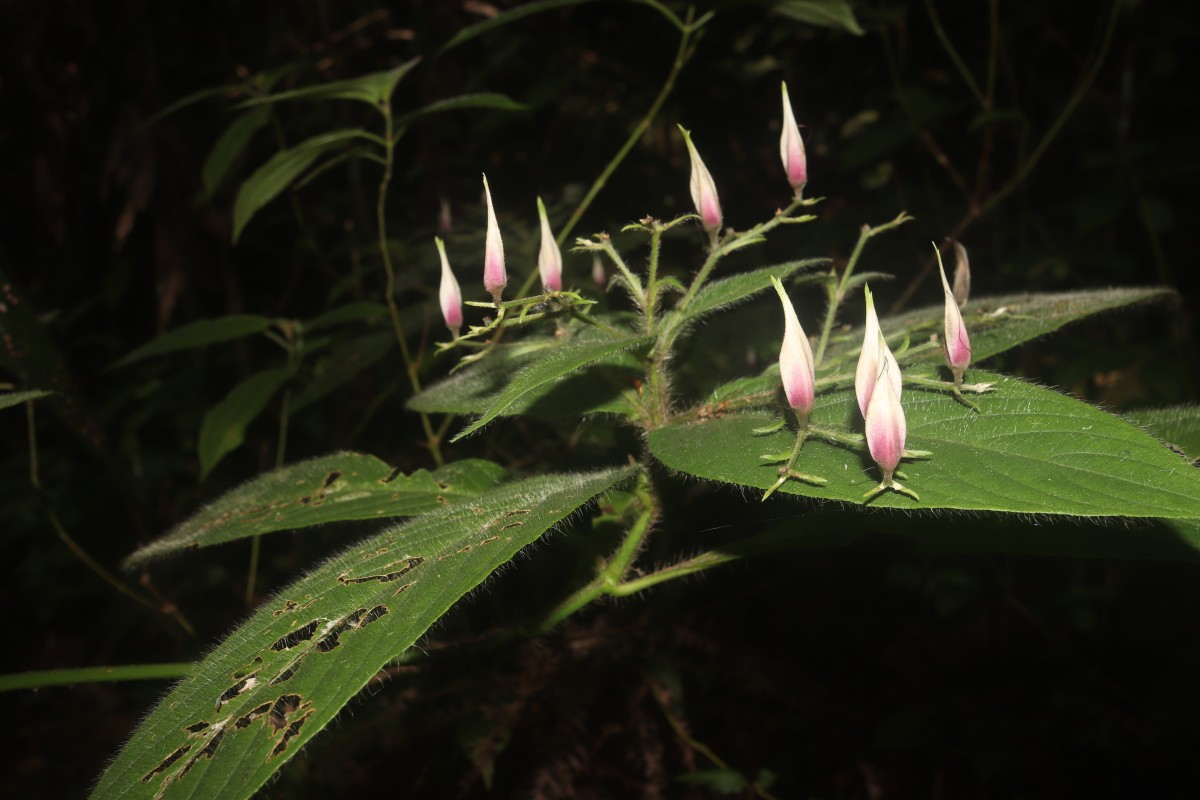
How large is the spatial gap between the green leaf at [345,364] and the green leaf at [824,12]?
99 cm

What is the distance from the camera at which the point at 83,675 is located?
87cm

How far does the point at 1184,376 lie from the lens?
171cm

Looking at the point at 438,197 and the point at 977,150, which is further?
the point at 977,150

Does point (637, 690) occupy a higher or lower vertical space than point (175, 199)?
lower

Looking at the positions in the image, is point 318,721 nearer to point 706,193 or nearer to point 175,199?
point 706,193

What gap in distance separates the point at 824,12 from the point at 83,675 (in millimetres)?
1453

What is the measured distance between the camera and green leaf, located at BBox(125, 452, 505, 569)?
0.83 meters

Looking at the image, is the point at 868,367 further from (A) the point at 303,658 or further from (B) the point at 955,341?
(A) the point at 303,658

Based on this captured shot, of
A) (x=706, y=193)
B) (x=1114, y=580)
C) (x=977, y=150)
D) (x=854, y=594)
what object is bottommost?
(x=1114, y=580)

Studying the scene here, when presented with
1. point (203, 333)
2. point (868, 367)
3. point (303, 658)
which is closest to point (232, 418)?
point (203, 333)

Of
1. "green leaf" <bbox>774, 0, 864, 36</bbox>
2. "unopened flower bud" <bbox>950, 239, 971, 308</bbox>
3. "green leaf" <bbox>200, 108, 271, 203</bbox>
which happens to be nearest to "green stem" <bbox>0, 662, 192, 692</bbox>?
"green leaf" <bbox>200, 108, 271, 203</bbox>

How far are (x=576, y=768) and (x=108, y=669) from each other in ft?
2.60

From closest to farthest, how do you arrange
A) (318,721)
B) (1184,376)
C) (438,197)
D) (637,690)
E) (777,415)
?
(318,721), (777,415), (637,690), (1184,376), (438,197)

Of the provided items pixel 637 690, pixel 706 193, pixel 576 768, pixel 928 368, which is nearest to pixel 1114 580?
pixel 637 690
